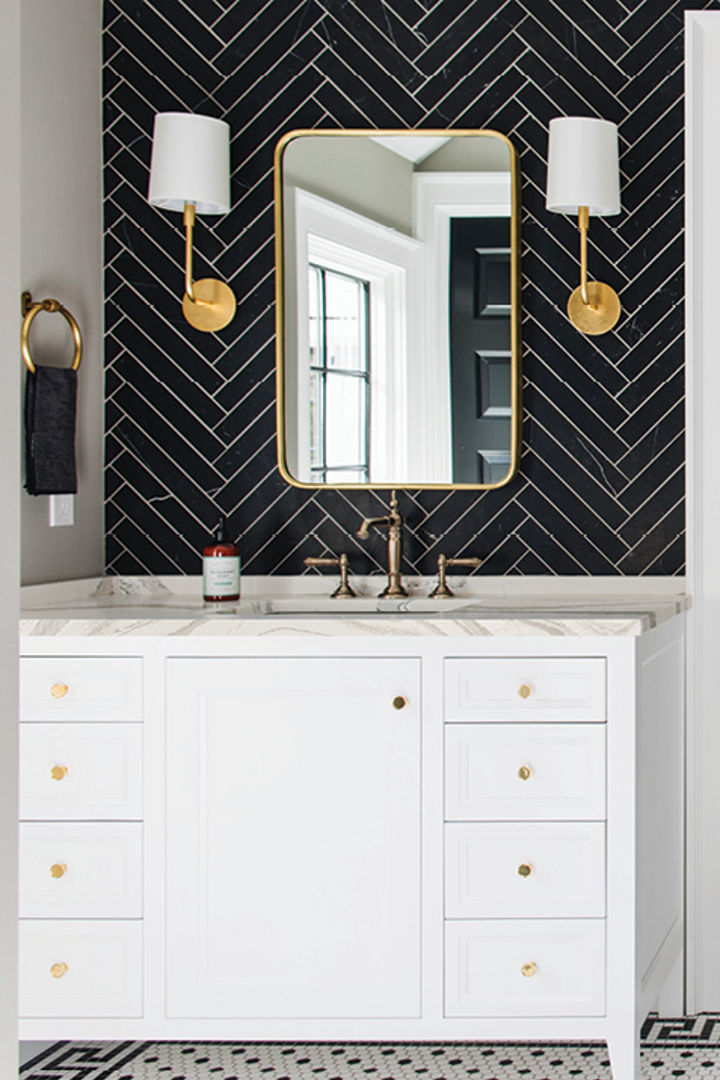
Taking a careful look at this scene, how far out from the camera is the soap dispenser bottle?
2455 millimetres

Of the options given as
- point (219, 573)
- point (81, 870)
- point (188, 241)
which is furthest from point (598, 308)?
point (81, 870)

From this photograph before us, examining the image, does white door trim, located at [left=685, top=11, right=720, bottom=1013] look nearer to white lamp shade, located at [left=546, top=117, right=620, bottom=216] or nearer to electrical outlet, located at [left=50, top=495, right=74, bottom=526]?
white lamp shade, located at [left=546, top=117, right=620, bottom=216]

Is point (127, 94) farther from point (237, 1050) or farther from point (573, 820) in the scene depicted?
point (237, 1050)

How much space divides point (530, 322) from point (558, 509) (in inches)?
16.6

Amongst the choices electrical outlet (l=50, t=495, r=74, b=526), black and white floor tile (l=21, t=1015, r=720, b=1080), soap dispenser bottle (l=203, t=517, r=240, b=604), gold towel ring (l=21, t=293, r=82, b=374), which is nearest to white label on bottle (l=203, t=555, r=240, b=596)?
soap dispenser bottle (l=203, t=517, r=240, b=604)

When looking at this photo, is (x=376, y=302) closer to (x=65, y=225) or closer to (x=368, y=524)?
(x=368, y=524)

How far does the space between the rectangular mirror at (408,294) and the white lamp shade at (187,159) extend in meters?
0.16

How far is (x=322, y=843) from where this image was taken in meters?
2.13

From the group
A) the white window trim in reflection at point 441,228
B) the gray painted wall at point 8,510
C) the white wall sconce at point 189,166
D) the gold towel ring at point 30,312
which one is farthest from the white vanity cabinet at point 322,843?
the gray painted wall at point 8,510

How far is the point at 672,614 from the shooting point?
2.34 metres

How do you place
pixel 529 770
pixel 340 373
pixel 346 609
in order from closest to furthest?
pixel 529 770, pixel 346 609, pixel 340 373

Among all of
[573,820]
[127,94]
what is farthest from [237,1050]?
[127,94]

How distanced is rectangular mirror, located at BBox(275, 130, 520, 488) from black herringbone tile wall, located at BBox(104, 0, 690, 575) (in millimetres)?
55

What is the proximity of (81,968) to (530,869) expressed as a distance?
2.70 ft
